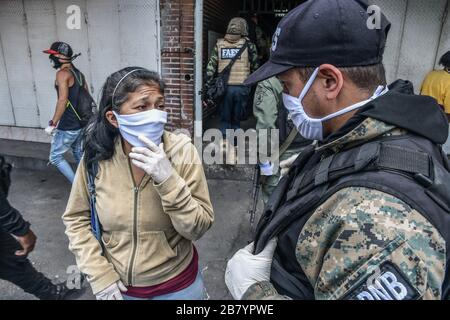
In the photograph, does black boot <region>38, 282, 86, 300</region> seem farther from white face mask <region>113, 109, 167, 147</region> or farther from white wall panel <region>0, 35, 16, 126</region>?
white wall panel <region>0, 35, 16, 126</region>

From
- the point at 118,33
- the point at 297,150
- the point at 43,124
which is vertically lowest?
the point at 43,124

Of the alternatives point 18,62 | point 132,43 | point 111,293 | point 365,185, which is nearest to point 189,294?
point 111,293

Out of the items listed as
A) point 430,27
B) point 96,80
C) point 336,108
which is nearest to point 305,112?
point 336,108

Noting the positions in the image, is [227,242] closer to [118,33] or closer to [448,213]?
[448,213]

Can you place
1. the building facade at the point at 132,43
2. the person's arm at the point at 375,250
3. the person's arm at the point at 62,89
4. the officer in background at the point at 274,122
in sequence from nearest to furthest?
the person's arm at the point at 375,250
the officer in background at the point at 274,122
the person's arm at the point at 62,89
the building facade at the point at 132,43

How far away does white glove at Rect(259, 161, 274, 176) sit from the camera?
129 inches

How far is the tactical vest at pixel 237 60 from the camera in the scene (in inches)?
199

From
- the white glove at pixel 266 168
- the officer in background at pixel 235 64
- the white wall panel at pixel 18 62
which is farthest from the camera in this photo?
the white wall panel at pixel 18 62

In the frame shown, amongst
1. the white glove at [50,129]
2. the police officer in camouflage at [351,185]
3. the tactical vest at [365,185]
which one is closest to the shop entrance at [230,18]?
the white glove at [50,129]

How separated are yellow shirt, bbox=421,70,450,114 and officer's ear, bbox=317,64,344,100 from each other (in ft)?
12.0

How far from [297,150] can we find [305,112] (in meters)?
2.04

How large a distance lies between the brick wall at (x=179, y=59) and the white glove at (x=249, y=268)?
403cm

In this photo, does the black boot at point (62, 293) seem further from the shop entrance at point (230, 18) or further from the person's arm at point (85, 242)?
the shop entrance at point (230, 18)
